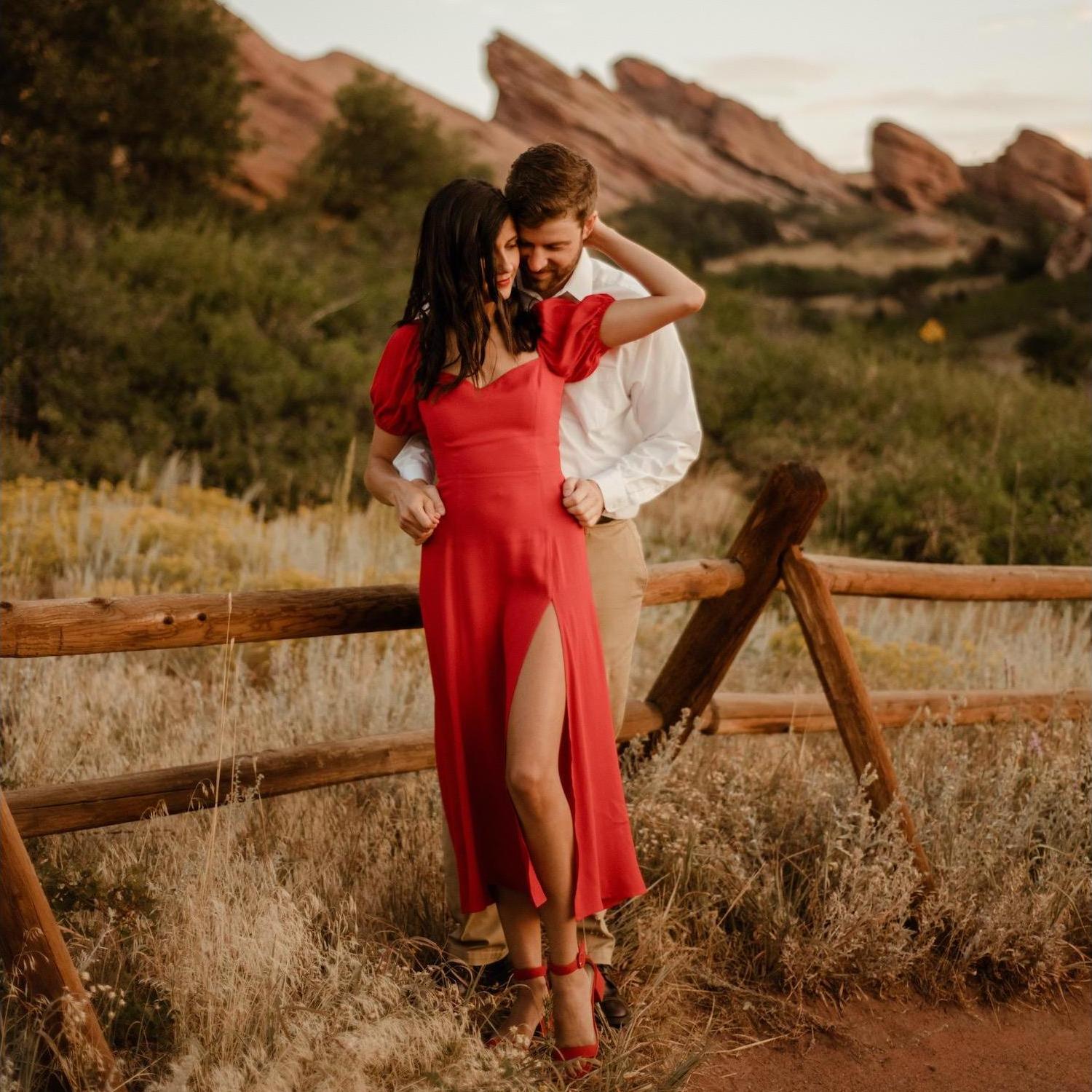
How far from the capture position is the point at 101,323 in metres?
9.76

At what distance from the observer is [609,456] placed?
9.86 feet

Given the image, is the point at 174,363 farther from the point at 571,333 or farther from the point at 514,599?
the point at 514,599

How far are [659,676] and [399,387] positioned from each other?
1.52 metres

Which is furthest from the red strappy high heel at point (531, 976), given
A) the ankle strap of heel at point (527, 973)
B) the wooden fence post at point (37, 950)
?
the wooden fence post at point (37, 950)

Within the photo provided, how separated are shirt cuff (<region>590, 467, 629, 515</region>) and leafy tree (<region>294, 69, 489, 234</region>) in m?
20.3

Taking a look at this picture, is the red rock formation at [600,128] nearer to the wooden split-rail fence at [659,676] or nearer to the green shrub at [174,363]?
the green shrub at [174,363]

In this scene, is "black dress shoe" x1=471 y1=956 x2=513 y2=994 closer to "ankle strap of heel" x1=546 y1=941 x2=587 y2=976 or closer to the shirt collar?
"ankle strap of heel" x1=546 y1=941 x2=587 y2=976

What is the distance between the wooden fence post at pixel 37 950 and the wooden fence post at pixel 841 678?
237cm

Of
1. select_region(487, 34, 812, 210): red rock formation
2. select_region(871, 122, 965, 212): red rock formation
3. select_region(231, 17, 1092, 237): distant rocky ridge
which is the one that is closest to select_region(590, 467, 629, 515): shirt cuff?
select_region(231, 17, 1092, 237): distant rocky ridge

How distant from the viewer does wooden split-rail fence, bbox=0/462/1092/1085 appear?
233 centimetres

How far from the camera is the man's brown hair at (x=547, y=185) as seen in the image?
260 centimetres

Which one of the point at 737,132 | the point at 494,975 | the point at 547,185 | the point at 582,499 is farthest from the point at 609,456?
the point at 737,132

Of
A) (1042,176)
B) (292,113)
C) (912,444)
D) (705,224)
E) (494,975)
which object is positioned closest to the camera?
(494,975)

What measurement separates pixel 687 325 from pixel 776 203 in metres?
41.5
